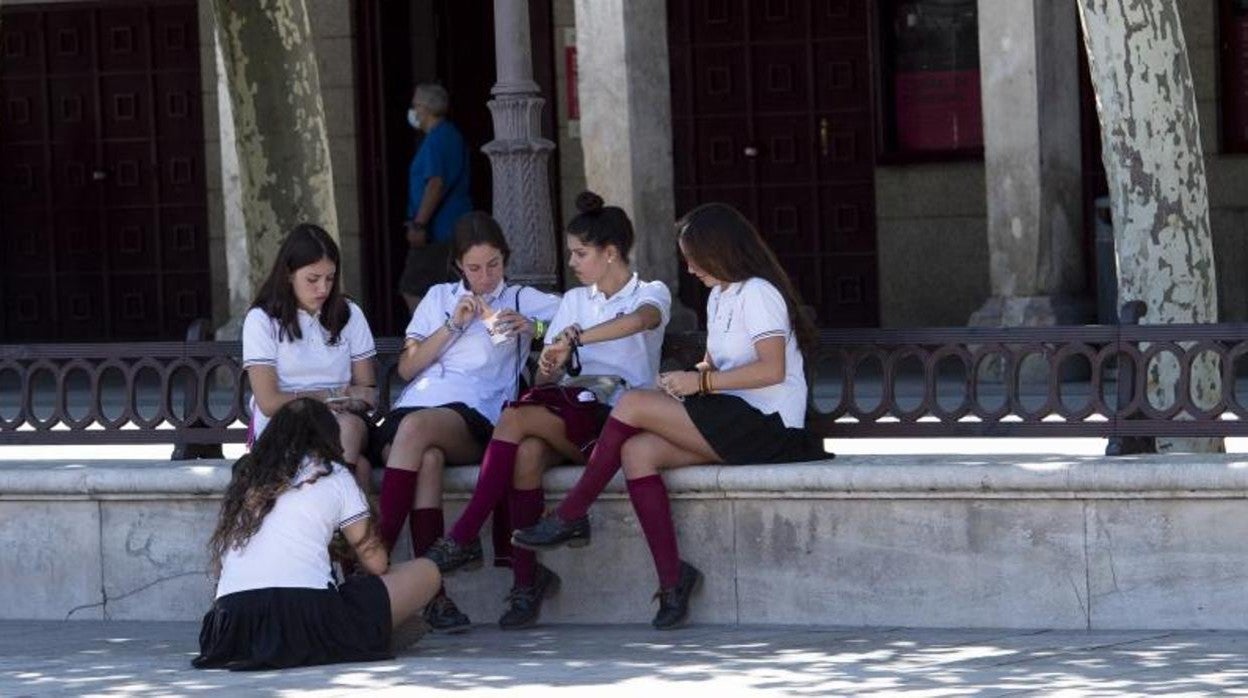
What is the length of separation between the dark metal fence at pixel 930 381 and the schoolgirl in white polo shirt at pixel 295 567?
4.89 ft

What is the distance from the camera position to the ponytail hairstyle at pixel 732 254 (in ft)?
31.0

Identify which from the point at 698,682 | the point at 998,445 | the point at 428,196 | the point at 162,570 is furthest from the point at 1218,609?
the point at 428,196

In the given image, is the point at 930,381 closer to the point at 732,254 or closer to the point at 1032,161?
the point at 732,254

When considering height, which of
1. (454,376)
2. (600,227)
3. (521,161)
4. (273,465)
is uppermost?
(521,161)

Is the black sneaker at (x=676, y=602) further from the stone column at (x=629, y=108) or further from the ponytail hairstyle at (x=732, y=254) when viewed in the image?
the stone column at (x=629, y=108)

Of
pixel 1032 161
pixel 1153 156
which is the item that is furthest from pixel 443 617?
pixel 1032 161

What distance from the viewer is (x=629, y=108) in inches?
559

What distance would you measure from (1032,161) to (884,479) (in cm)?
581

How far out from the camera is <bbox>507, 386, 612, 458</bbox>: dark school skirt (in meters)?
9.58

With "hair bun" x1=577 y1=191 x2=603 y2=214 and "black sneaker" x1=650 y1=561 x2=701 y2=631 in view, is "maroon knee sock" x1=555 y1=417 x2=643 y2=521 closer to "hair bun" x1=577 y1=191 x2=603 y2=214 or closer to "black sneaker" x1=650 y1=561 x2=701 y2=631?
"black sneaker" x1=650 y1=561 x2=701 y2=631

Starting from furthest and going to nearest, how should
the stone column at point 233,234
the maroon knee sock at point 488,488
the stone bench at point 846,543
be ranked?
the stone column at point 233,234 → the maroon knee sock at point 488,488 → the stone bench at point 846,543

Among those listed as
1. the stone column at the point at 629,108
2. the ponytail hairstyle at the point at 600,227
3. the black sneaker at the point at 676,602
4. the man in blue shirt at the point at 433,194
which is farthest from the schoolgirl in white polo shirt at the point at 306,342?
the man in blue shirt at the point at 433,194

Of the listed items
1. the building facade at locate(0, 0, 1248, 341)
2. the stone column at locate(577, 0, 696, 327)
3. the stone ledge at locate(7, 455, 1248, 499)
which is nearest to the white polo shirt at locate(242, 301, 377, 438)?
the stone ledge at locate(7, 455, 1248, 499)

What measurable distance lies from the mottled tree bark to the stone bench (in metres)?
1.06
